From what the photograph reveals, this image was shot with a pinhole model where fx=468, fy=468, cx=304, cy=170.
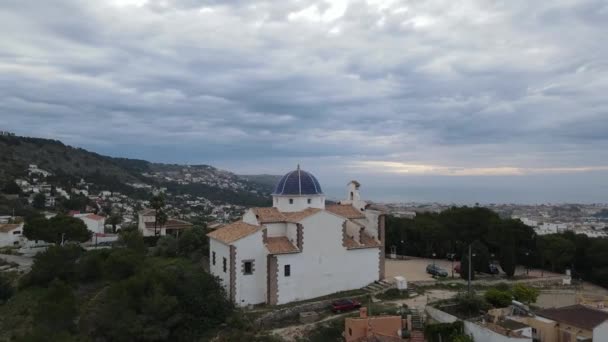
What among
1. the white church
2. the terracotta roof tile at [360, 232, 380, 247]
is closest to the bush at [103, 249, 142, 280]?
the white church

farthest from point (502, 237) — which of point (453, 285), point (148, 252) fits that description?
point (148, 252)

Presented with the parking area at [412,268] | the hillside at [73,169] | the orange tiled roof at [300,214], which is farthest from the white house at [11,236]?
the hillside at [73,169]

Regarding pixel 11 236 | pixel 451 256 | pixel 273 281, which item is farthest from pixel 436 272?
pixel 11 236

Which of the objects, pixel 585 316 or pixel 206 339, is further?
pixel 206 339

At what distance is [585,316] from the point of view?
Answer: 2108cm

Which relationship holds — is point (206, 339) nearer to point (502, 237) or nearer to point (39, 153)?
point (502, 237)

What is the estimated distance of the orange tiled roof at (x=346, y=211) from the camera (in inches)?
1231

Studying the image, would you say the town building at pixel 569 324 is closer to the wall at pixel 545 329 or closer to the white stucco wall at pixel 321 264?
the wall at pixel 545 329

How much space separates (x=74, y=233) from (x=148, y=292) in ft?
79.1

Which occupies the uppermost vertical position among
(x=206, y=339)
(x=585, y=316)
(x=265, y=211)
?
(x=265, y=211)

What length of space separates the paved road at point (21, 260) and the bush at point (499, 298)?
121 feet

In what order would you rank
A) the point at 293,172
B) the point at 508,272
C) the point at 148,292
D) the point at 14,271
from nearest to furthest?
the point at 148,292 < the point at 293,172 < the point at 508,272 < the point at 14,271

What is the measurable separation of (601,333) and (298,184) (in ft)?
58.0

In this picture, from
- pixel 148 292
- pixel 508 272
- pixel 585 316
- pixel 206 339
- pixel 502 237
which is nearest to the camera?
pixel 585 316
